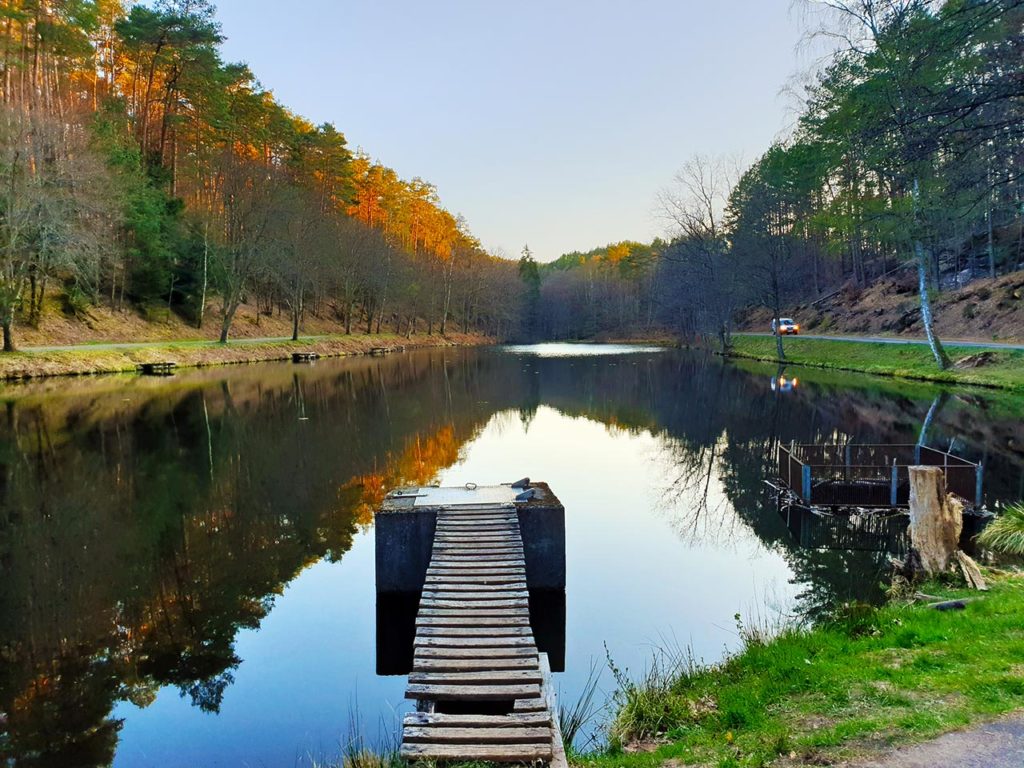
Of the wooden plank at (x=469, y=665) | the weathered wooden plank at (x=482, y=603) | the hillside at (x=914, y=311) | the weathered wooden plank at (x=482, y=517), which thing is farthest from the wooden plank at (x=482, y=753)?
the hillside at (x=914, y=311)

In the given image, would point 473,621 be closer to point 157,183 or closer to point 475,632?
point 475,632

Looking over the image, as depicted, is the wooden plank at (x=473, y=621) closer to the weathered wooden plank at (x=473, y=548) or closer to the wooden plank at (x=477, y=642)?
the wooden plank at (x=477, y=642)

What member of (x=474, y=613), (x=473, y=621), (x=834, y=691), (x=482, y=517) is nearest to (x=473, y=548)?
(x=482, y=517)

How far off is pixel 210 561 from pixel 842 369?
40.9 m

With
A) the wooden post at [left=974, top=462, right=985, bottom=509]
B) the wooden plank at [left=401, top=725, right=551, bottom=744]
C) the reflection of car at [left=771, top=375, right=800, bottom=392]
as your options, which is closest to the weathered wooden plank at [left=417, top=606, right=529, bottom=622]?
the wooden plank at [left=401, top=725, right=551, bottom=744]

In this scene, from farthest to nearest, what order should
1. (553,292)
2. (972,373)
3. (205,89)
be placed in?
1. (553,292)
2. (205,89)
3. (972,373)

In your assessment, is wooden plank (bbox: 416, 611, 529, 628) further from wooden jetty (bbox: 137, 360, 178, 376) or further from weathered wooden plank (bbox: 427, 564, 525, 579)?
wooden jetty (bbox: 137, 360, 178, 376)

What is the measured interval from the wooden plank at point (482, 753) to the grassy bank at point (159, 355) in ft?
113

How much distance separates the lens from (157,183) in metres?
49.9

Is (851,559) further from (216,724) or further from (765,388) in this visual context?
(765,388)

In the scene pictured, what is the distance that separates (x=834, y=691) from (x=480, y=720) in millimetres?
2874

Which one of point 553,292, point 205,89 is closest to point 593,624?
point 205,89

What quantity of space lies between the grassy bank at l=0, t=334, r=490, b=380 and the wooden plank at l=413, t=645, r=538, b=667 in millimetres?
33115

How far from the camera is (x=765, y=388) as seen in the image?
111 feet
